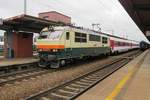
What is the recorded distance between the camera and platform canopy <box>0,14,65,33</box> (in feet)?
68.8

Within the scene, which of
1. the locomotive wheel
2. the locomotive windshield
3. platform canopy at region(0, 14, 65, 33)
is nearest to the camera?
the locomotive windshield

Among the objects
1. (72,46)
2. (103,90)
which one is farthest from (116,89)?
(72,46)

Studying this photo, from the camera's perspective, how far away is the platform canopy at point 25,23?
2098 centimetres

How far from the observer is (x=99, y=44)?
81.2 feet

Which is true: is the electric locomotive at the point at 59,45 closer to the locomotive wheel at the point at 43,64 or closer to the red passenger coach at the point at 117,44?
the locomotive wheel at the point at 43,64

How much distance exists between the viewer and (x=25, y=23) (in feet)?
74.4

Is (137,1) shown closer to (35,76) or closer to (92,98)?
(35,76)

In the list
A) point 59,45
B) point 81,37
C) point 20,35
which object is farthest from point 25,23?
point 59,45

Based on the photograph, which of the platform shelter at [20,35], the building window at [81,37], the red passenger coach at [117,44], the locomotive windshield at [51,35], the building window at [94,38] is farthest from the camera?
the red passenger coach at [117,44]

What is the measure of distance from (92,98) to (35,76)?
614 centimetres

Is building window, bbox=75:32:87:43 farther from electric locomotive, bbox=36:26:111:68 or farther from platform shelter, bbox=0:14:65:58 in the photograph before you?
platform shelter, bbox=0:14:65:58

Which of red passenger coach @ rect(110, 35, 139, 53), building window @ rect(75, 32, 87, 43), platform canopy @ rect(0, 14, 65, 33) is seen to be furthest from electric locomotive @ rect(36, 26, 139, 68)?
red passenger coach @ rect(110, 35, 139, 53)

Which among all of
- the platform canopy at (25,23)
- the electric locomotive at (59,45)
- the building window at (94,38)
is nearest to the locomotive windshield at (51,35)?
the electric locomotive at (59,45)

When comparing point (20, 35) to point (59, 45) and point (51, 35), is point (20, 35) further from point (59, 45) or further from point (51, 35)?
point (59, 45)
